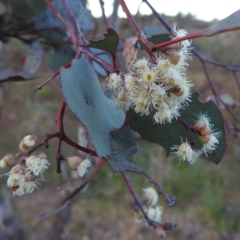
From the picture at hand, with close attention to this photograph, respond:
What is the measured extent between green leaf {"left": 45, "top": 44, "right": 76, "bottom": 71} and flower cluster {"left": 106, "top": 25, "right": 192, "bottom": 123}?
1.57ft

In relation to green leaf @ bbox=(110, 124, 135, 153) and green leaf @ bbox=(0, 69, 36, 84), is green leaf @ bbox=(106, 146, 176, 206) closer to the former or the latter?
green leaf @ bbox=(110, 124, 135, 153)

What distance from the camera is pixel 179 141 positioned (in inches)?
21.1

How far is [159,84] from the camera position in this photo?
1.42 ft

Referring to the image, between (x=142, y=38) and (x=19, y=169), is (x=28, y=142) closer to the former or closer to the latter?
(x=19, y=169)

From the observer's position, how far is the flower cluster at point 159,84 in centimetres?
43

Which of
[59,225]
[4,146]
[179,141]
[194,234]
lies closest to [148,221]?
[179,141]

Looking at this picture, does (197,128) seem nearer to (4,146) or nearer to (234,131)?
(234,131)

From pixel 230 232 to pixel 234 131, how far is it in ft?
6.30

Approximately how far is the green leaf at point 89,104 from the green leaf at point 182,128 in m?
0.04

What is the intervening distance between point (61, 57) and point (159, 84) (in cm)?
53

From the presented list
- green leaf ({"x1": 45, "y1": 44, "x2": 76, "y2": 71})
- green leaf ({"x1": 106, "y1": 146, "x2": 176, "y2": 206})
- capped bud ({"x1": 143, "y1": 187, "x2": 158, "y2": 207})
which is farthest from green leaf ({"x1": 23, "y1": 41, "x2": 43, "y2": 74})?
green leaf ({"x1": 106, "y1": 146, "x2": 176, "y2": 206})

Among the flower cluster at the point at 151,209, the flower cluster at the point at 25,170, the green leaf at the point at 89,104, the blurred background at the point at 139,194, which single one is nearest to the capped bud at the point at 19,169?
the flower cluster at the point at 25,170

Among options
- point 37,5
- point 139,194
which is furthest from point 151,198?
point 139,194

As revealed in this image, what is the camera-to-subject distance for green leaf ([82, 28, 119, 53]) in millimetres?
482
